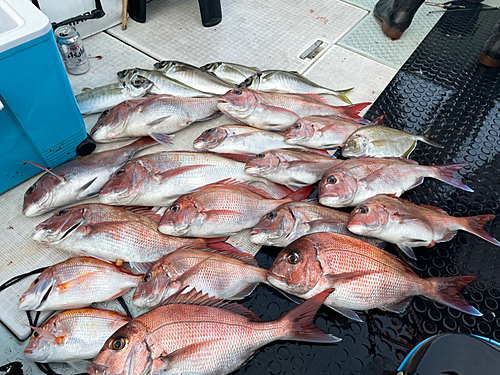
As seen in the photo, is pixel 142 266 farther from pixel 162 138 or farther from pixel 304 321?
pixel 162 138

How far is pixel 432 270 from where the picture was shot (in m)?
2.05

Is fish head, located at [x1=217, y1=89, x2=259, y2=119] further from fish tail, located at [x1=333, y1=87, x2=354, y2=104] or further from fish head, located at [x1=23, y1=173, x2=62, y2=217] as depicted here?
fish head, located at [x1=23, y1=173, x2=62, y2=217]

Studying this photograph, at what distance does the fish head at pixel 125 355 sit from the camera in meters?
1.34

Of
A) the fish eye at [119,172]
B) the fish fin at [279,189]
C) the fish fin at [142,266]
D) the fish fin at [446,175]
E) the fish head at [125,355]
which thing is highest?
the fish eye at [119,172]

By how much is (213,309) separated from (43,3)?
3053 millimetres

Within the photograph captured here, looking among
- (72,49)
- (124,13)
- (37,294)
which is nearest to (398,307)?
(37,294)

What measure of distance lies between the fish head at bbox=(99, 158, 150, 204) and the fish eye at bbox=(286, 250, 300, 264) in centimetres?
100

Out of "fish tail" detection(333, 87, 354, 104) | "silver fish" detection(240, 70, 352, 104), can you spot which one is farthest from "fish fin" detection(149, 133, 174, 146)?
"fish tail" detection(333, 87, 354, 104)

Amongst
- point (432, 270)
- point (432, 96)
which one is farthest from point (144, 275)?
point (432, 96)

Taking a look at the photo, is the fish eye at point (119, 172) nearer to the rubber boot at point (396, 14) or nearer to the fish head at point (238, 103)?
the fish head at point (238, 103)

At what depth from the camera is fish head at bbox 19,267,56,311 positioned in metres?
1.70

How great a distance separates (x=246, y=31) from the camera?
12.4 ft

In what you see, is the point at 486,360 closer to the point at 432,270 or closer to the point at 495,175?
the point at 432,270

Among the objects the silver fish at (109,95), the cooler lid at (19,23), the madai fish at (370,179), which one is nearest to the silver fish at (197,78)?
the silver fish at (109,95)
